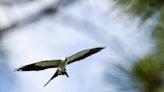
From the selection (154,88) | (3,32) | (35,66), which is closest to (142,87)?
(154,88)

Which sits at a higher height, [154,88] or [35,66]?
[35,66]

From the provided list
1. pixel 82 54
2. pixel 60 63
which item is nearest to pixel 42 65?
pixel 60 63

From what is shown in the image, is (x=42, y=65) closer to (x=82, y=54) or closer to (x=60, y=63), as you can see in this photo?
(x=60, y=63)

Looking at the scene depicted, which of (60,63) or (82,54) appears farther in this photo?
(60,63)

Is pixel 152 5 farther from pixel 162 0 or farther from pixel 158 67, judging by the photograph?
pixel 158 67

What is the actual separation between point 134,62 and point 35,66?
0.68 metres

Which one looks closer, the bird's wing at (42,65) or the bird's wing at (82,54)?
the bird's wing at (82,54)

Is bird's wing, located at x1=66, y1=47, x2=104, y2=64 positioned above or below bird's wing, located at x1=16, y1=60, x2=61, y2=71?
below

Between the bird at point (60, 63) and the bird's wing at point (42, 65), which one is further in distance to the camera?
the bird's wing at point (42, 65)

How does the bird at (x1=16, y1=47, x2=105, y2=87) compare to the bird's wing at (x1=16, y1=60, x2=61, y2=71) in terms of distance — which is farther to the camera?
the bird's wing at (x1=16, y1=60, x2=61, y2=71)

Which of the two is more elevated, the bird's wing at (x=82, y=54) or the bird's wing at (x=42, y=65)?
the bird's wing at (x=42, y=65)

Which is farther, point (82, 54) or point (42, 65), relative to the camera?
point (42, 65)

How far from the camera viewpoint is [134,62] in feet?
6.61

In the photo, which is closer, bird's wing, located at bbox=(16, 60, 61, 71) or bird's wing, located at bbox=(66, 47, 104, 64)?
bird's wing, located at bbox=(66, 47, 104, 64)
